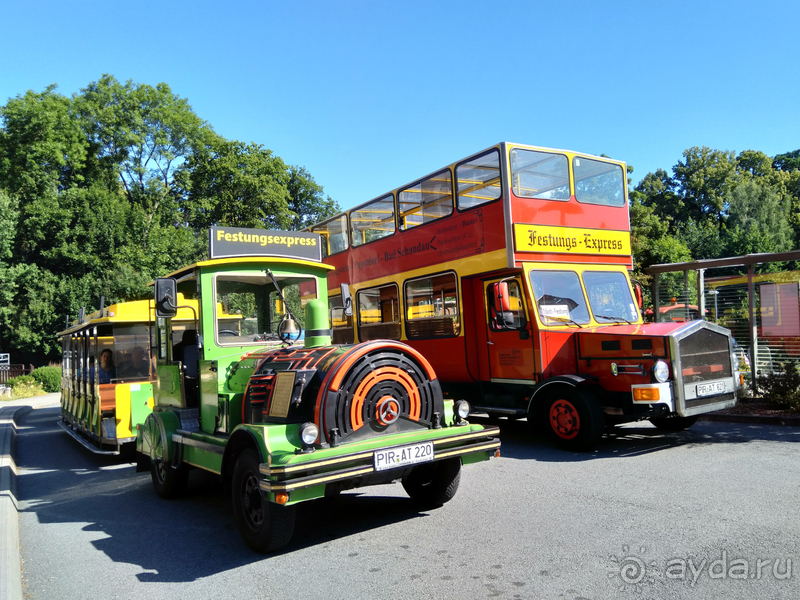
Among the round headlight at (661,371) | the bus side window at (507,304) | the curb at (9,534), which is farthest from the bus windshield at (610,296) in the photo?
the curb at (9,534)

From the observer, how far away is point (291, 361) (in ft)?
17.1

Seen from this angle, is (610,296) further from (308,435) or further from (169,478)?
(169,478)

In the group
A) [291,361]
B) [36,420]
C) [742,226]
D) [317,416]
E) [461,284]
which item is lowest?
[36,420]

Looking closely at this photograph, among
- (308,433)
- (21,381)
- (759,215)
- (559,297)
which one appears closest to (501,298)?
(559,297)

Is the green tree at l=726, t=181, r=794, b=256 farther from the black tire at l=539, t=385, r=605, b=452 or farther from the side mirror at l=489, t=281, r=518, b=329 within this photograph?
the black tire at l=539, t=385, r=605, b=452

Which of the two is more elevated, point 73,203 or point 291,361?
point 73,203

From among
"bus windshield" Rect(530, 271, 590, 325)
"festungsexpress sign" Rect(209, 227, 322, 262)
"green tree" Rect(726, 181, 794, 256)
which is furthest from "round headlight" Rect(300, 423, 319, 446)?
"green tree" Rect(726, 181, 794, 256)

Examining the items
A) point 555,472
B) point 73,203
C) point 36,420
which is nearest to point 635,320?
point 555,472

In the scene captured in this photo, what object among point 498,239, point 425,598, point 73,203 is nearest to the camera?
point 425,598

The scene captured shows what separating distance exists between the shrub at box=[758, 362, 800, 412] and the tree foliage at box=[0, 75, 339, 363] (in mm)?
24879

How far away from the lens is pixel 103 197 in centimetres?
3403

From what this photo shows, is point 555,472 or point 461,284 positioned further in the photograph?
point 461,284

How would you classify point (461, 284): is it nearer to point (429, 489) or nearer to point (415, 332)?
point (415, 332)

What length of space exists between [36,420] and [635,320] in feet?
53.7
